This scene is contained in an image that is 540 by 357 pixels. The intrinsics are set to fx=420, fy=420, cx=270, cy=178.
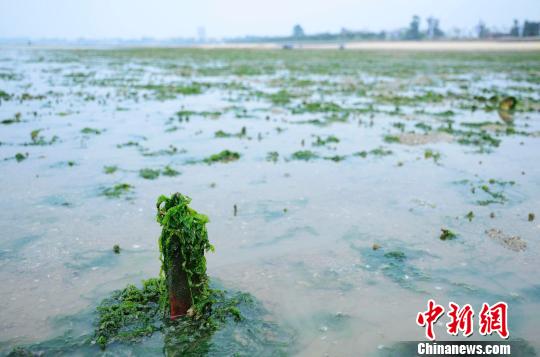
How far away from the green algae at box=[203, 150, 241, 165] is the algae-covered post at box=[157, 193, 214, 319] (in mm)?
8265

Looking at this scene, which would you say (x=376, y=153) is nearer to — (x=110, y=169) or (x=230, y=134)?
(x=230, y=134)

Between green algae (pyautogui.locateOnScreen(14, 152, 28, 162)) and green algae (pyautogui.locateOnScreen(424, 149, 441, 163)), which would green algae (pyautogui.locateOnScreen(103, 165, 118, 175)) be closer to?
green algae (pyautogui.locateOnScreen(14, 152, 28, 162))

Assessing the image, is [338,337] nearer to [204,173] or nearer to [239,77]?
[204,173]

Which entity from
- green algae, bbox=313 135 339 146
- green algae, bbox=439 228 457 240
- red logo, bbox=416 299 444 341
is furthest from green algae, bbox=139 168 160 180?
red logo, bbox=416 299 444 341

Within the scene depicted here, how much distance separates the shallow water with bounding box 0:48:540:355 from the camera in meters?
6.86

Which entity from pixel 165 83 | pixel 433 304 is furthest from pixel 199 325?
pixel 165 83

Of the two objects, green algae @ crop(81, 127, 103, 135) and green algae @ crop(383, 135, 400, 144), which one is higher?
green algae @ crop(81, 127, 103, 135)

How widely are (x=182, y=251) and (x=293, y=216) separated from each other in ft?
15.2

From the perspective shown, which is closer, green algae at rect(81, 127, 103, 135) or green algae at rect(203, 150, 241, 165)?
green algae at rect(203, 150, 241, 165)

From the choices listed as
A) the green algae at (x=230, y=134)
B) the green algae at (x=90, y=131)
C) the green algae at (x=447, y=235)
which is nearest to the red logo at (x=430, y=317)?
the green algae at (x=447, y=235)

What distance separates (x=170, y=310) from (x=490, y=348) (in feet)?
15.6

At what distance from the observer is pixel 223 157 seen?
48.6 ft

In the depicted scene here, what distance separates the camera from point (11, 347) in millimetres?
5801

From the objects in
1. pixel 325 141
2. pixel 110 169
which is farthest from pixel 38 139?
pixel 325 141
